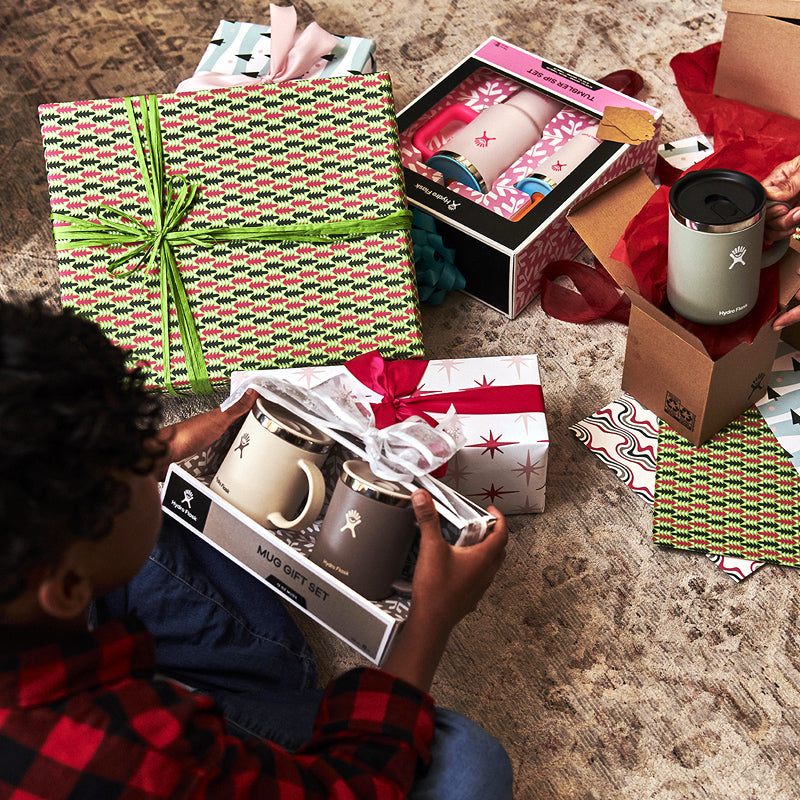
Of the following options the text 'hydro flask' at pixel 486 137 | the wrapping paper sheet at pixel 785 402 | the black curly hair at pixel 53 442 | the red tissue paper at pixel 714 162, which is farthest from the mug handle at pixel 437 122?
the black curly hair at pixel 53 442

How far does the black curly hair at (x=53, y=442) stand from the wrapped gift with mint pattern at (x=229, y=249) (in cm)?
55

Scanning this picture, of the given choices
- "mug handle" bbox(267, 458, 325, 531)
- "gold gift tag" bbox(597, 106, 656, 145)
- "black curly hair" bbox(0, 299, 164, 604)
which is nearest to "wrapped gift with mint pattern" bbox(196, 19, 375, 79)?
"gold gift tag" bbox(597, 106, 656, 145)

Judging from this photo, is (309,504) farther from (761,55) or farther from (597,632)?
(761,55)

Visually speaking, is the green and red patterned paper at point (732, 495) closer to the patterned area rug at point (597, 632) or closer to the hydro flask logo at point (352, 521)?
the patterned area rug at point (597, 632)

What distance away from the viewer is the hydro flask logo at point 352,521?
3.06 ft

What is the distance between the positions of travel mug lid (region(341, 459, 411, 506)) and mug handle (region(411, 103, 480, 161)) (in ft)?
2.09

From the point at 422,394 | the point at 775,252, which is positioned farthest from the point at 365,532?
the point at 775,252

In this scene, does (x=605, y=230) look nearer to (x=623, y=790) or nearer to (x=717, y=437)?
(x=717, y=437)

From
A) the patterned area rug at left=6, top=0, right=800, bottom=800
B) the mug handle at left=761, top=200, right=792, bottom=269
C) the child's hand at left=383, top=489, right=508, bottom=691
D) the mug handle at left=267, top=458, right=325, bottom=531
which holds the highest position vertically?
the mug handle at left=761, top=200, right=792, bottom=269

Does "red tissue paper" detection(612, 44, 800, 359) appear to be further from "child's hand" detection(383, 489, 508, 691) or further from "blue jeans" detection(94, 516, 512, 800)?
"blue jeans" detection(94, 516, 512, 800)

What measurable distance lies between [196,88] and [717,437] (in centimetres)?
92

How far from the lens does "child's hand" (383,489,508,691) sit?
92 cm

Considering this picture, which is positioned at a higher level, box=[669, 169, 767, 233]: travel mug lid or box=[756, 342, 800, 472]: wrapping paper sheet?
box=[669, 169, 767, 233]: travel mug lid

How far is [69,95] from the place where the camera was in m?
1.71
